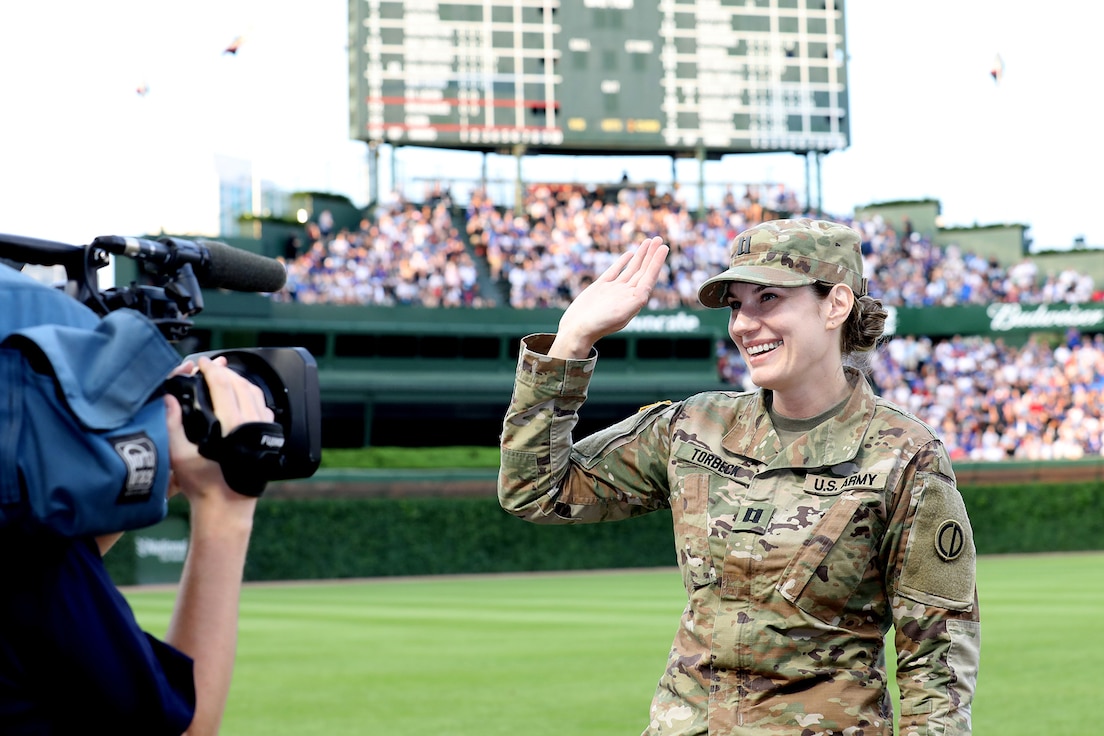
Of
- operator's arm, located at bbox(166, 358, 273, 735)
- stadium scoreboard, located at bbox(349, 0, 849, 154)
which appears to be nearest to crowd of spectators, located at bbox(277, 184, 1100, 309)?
stadium scoreboard, located at bbox(349, 0, 849, 154)

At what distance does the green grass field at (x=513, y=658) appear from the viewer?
31.3 feet

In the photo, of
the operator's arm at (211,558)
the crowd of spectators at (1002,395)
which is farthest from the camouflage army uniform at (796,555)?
the crowd of spectators at (1002,395)

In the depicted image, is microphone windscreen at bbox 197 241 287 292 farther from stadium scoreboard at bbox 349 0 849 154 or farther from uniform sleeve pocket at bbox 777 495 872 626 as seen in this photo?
Answer: stadium scoreboard at bbox 349 0 849 154

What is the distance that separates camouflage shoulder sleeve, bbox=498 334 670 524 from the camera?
10.7 ft

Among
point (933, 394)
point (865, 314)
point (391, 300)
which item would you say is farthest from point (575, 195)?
point (865, 314)

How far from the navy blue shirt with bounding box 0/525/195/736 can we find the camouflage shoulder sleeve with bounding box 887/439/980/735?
6.08 ft

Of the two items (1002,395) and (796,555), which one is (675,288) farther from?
(796,555)

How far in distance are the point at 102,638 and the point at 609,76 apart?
123 ft

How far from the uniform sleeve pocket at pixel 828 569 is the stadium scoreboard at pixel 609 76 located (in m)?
34.6

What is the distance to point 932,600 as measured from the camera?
9.96 feet

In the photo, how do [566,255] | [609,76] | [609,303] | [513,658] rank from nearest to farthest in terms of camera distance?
[609,303] → [513,658] → [566,255] → [609,76]

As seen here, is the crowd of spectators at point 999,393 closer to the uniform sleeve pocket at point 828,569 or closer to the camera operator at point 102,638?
the uniform sleeve pocket at point 828,569

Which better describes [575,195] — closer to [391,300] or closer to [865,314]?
[391,300]

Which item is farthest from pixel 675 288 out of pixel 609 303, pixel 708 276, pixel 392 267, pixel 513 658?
pixel 609 303
